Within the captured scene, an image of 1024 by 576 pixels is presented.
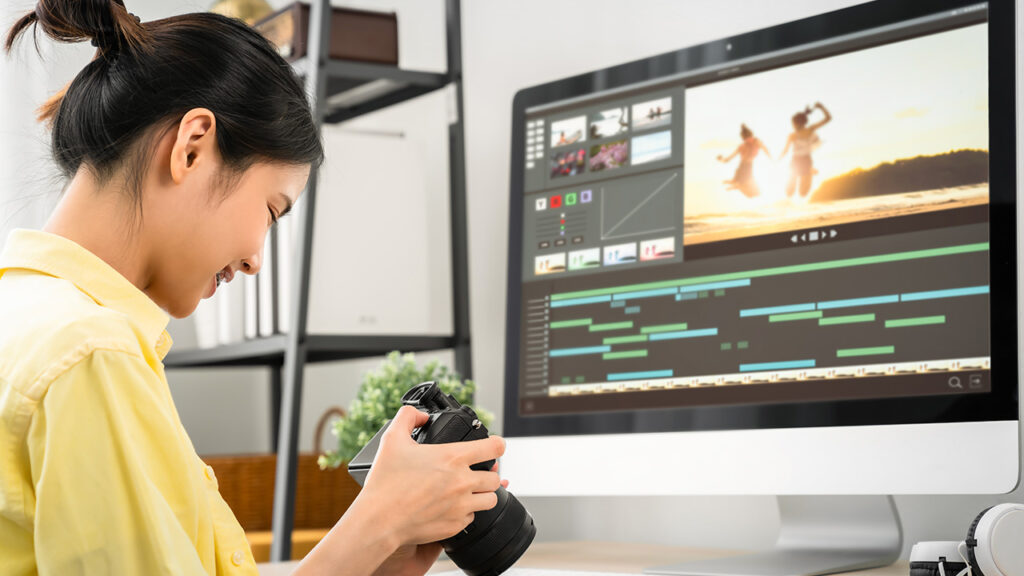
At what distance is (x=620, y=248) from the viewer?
1.12m

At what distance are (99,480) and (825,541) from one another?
29.3 inches

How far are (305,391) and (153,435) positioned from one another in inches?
56.3

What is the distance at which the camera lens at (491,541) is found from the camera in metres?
0.75

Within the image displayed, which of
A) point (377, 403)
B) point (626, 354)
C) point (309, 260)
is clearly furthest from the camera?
point (309, 260)

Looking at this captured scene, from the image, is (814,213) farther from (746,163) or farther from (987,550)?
(987,550)

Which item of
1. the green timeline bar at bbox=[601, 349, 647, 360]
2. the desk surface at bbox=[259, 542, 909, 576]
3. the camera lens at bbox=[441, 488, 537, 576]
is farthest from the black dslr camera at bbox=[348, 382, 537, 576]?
the green timeline bar at bbox=[601, 349, 647, 360]

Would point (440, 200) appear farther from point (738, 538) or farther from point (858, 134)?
point (858, 134)

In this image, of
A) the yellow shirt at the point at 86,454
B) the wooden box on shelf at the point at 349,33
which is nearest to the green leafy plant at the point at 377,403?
the wooden box on shelf at the point at 349,33

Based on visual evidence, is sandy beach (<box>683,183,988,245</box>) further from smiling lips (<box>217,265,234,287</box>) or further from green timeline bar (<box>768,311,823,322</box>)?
smiling lips (<box>217,265,234,287</box>)

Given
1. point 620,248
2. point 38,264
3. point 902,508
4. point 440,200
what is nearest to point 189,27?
point 38,264

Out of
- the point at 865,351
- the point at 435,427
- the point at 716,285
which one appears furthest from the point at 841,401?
the point at 435,427

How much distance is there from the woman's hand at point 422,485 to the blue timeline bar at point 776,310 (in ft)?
1.21

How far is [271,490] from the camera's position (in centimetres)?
167

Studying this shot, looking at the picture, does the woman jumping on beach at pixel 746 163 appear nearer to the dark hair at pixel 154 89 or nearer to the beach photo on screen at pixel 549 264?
the beach photo on screen at pixel 549 264
